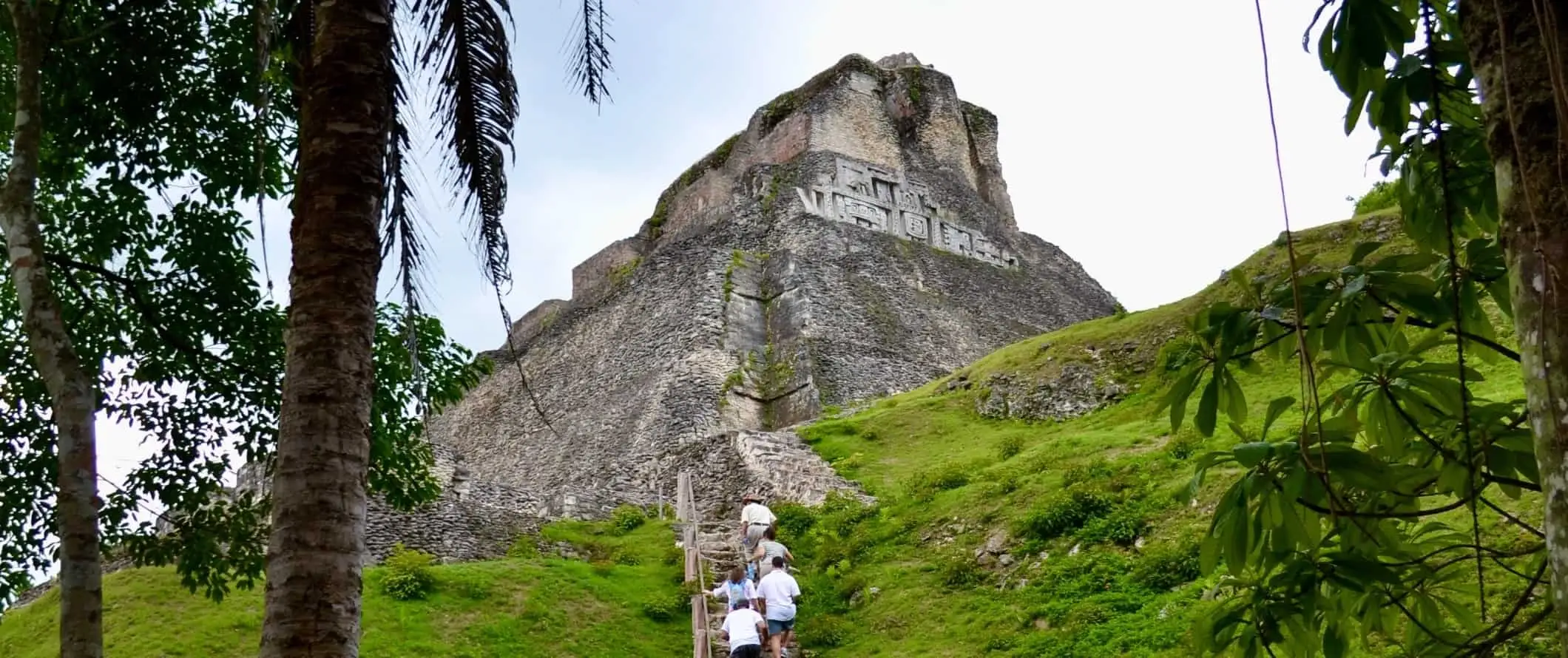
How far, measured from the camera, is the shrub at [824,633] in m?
10.9

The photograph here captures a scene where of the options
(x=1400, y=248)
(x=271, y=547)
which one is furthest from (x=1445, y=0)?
(x=1400, y=248)

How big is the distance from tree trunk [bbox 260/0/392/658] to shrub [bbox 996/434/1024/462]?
1294 centimetres

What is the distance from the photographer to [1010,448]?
661 inches

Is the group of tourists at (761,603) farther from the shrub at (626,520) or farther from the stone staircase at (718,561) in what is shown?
the shrub at (626,520)

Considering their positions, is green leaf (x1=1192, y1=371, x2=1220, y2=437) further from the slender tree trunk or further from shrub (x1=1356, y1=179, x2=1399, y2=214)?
shrub (x1=1356, y1=179, x2=1399, y2=214)

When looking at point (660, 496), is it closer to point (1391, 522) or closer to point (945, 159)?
point (1391, 522)

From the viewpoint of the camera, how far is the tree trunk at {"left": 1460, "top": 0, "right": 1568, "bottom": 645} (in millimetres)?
2168

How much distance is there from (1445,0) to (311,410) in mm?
3557

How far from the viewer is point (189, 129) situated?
300 inches

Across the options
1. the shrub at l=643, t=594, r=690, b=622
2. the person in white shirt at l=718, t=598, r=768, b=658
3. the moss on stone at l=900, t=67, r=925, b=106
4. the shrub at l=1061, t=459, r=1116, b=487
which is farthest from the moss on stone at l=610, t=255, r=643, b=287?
the person in white shirt at l=718, t=598, r=768, b=658

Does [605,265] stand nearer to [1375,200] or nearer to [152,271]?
[1375,200]

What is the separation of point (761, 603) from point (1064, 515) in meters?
3.31

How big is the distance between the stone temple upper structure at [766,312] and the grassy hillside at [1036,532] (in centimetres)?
232

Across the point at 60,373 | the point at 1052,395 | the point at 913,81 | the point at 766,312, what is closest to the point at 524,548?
the point at 1052,395
